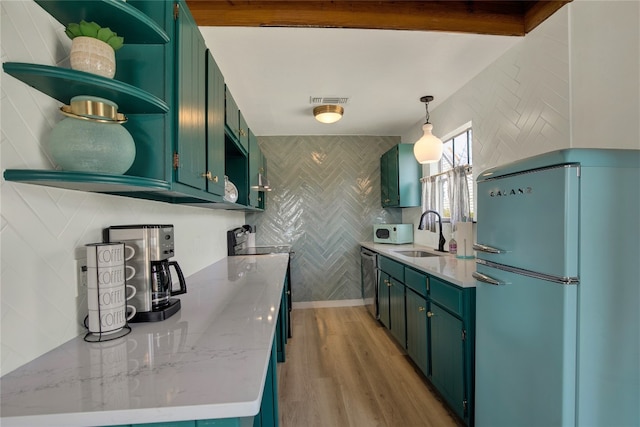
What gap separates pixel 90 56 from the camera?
0.86 metres

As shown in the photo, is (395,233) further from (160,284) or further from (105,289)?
(105,289)

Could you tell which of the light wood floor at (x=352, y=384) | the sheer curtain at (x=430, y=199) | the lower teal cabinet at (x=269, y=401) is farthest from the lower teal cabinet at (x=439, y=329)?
the lower teal cabinet at (x=269, y=401)

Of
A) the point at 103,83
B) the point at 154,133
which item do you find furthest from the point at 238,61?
the point at 103,83

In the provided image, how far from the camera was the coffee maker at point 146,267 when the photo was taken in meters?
1.19

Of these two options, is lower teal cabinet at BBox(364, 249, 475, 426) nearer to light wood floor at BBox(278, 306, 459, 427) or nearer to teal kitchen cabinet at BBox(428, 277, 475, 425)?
teal kitchen cabinet at BBox(428, 277, 475, 425)

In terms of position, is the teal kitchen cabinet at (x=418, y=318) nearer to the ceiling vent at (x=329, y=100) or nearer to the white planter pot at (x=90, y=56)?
the ceiling vent at (x=329, y=100)

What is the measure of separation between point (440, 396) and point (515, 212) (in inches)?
62.6

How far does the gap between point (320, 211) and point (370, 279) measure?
3.98ft

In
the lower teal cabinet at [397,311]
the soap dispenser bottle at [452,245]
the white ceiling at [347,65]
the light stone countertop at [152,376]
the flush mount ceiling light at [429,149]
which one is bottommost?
the lower teal cabinet at [397,311]

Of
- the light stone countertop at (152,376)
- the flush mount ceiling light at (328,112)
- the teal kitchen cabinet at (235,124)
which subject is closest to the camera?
the light stone countertop at (152,376)

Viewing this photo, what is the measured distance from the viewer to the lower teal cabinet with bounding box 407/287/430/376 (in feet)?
7.22

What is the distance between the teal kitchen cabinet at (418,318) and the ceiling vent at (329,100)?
1.78 metres

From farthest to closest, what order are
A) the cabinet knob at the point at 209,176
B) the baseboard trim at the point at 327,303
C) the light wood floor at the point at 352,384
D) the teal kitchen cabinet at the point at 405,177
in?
the baseboard trim at the point at 327,303, the teal kitchen cabinet at the point at 405,177, the light wood floor at the point at 352,384, the cabinet knob at the point at 209,176

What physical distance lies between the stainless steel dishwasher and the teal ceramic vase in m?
2.96
